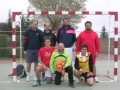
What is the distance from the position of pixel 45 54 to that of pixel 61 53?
20.4 inches

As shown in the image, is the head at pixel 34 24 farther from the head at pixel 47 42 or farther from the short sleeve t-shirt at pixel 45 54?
the short sleeve t-shirt at pixel 45 54

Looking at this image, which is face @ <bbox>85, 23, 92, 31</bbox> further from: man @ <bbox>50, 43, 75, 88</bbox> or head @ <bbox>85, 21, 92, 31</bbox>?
man @ <bbox>50, 43, 75, 88</bbox>

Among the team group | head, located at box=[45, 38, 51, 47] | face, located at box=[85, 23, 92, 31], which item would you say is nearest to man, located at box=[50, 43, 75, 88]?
the team group

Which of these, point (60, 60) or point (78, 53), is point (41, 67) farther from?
point (78, 53)

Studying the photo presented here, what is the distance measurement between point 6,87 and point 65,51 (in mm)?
2052

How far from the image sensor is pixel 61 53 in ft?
22.1

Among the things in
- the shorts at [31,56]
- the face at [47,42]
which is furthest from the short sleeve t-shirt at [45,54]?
the shorts at [31,56]

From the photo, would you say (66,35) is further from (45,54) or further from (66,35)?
(45,54)

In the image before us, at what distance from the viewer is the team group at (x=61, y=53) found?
667 cm

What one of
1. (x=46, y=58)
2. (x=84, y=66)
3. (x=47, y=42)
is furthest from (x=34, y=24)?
(x=84, y=66)

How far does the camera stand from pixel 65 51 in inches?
267

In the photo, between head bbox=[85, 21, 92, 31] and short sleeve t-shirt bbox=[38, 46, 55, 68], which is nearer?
short sleeve t-shirt bbox=[38, 46, 55, 68]

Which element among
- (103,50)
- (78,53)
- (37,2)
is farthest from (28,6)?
(78,53)

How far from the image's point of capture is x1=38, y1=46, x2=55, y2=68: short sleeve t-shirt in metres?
6.84
